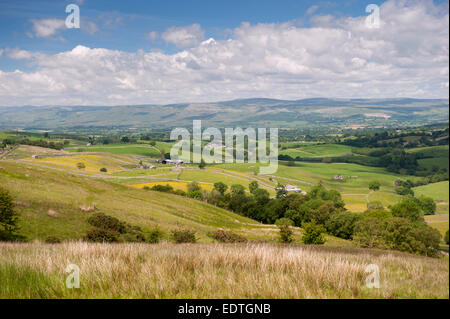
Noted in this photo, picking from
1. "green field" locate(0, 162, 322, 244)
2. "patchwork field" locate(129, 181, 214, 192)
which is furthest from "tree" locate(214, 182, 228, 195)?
"green field" locate(0, 162, 322, 244)

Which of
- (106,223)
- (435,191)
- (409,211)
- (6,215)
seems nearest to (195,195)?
(409,211)

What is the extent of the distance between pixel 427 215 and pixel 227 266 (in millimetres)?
134511

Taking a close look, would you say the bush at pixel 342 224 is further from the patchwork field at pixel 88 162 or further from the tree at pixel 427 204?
the patchwork field at pixel 88 162

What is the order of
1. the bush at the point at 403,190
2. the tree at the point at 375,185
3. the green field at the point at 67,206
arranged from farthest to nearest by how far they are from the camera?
the tree at the point at 375,185, the bush at the point at 403,190, the green field at the point at 67,206

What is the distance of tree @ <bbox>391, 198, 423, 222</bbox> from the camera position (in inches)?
3472

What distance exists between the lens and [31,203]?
37.8 m

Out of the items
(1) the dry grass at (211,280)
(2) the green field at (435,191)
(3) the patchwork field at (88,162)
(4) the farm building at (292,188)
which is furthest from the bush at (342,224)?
(3) the patchwork field at (88,162)

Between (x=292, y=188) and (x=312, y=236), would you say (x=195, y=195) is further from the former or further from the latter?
(x=312, y=236)

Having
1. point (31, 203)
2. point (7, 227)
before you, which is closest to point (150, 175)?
point (31, 203)

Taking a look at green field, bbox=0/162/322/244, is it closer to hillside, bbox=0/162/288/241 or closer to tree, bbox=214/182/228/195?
hillside, bbox=0/162/288/241

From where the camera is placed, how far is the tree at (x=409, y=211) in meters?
88.2

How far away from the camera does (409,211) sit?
9044 centimetres

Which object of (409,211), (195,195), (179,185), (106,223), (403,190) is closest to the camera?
(106,223)
